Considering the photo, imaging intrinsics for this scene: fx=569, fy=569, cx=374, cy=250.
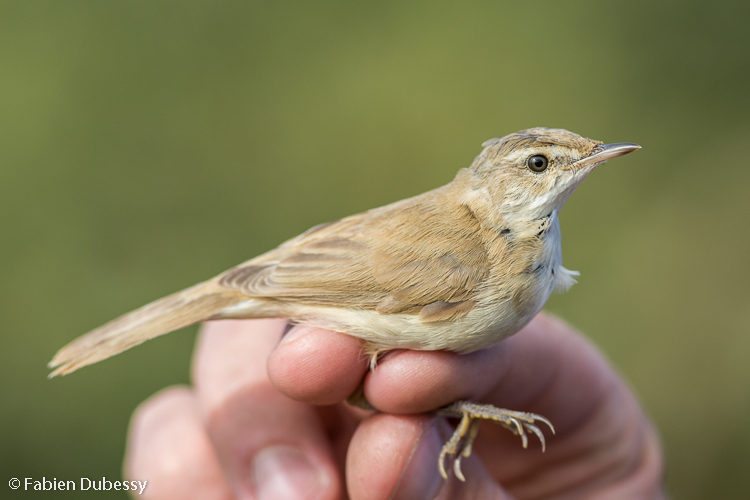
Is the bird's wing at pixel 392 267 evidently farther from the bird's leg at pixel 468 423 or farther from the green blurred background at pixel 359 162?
the green blurred background at pixel 359 162

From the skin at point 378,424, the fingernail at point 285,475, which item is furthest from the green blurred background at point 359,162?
the fingernail at point 285,475

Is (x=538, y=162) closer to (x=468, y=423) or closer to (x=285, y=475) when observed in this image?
(x=468, y=423)

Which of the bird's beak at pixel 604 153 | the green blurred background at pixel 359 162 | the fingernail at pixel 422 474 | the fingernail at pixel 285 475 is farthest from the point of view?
the green blurred background at pixel 359 162

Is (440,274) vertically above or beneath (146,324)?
above

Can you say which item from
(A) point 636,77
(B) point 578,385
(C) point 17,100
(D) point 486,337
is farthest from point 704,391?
(C) point 17,100

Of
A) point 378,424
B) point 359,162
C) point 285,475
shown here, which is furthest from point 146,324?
point 359,162
